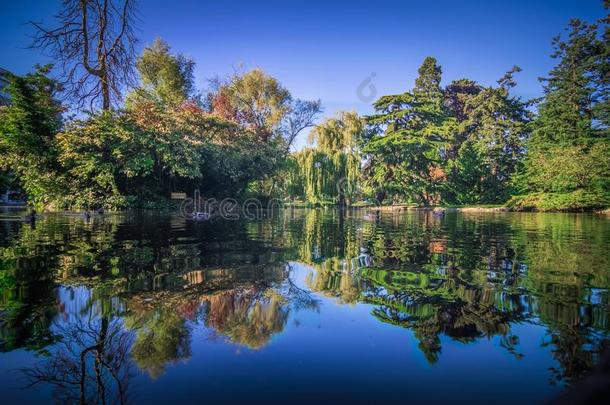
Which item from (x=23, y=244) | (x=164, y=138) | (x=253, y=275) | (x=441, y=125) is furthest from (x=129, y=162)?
→ (x=441, y=125)

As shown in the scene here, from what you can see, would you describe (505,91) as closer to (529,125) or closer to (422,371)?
(529,125)

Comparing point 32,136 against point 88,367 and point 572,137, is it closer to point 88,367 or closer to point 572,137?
point 88,367

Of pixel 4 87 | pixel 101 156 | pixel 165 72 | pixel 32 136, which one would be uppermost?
pixel 165 72

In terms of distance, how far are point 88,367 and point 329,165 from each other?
32582 millimetres

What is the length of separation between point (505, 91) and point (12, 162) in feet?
154

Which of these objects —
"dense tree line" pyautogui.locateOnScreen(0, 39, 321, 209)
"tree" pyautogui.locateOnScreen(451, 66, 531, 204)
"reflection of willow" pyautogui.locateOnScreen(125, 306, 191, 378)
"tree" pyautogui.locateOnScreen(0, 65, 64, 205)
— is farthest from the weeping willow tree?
"reflection of willow" pyautogui.locateOnScreen(125, 306, 191, 378)

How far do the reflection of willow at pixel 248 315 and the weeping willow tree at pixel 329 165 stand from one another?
29.4 metres

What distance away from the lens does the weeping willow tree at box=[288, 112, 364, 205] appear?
34094mm

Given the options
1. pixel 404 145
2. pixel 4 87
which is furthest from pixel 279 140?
pixel 4 87

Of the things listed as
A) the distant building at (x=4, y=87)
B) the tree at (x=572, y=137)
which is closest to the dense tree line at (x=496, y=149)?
the tree at (x=572, y=137)

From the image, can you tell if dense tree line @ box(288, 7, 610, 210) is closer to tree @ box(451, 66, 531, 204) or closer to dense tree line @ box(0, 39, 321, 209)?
tree @ box(451, 66, 531, 204)

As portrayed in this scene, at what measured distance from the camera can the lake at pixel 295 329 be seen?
2.21 m

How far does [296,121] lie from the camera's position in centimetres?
3700

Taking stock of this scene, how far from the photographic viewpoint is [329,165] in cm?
3441
